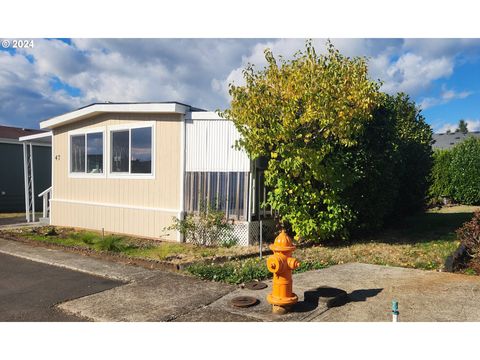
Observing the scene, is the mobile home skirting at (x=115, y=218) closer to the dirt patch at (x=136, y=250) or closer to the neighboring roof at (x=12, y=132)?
the dirt patch at (x=136, y=250)

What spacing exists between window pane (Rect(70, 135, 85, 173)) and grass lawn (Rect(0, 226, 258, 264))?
2620 mm

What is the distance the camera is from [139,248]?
31.6ft

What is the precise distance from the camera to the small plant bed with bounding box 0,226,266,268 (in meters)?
8.42

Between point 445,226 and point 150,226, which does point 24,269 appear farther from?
point 445,226

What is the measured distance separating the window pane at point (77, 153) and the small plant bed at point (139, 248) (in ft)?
8.71

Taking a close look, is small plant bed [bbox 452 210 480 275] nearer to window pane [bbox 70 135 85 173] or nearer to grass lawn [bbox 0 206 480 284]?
grass lawn [bbox 0 206 480 284]

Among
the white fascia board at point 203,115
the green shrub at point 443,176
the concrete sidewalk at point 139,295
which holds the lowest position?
the concrete sidewalk at point 139,295

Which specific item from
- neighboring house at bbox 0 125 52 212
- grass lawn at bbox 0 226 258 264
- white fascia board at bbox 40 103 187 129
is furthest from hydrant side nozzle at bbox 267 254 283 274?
neighboring house at bbox 0 125 52 212

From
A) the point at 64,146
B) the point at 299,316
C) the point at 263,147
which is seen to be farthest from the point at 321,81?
the point at 64,146

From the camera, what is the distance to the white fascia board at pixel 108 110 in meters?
10.2

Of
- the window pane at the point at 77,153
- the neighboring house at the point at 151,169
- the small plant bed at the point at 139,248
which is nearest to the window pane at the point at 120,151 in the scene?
the neighboring house at the point at 151,169

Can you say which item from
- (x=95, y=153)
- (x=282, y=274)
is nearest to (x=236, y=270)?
(x=282, y=274)

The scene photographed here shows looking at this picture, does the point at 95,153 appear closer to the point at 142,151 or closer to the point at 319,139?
the point at 142,151

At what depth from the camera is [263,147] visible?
9.03m
